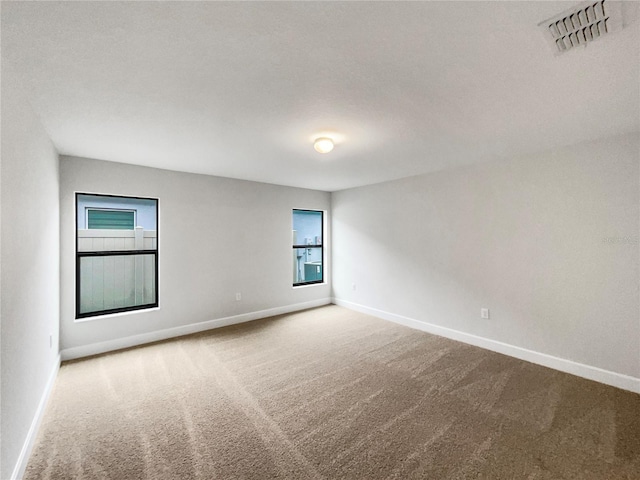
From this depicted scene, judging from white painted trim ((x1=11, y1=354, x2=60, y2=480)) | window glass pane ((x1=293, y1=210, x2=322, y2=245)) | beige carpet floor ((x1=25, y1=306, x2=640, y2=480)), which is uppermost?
window glass pane ((x1=293, y1=210, x2=322, y2=245))

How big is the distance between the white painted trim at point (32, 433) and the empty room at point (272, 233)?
40mm

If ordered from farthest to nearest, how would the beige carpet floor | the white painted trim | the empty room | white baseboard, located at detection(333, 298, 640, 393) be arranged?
1. white baseboard, located at detection(333, 298, 640, 393)
2. the beige carpet floor
3. the white painted trim
4. the empty room

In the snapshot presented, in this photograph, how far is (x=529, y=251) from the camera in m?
3.28

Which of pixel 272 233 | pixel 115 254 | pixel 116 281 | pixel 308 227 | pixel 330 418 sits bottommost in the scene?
pixel 330 418

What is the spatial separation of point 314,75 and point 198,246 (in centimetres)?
335

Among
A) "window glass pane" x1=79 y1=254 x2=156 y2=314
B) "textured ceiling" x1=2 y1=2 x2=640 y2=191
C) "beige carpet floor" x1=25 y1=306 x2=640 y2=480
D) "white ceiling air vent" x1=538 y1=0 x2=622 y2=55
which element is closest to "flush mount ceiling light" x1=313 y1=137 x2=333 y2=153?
"textured ceiling" x1=2 y1=2 x2=640 y2=191

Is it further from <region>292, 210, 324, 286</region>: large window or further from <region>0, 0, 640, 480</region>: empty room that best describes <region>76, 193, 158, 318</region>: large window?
<region>292, 210, 324, 286</region>: large window

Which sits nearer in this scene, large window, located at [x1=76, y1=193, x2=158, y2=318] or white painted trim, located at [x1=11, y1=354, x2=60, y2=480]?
white painted trim, located at [x1=11, y1=354, x2=60, y2=480]

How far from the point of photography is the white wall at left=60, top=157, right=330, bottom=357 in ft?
11.1

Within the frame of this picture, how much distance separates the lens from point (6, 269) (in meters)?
1.55

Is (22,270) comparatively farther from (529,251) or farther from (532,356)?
(532,356)

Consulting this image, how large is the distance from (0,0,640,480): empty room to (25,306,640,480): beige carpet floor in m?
0.02

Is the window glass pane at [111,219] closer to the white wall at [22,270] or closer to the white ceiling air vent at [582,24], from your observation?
the white wall at [22,270]

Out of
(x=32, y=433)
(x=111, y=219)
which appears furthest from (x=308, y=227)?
(x=32, y=433)
